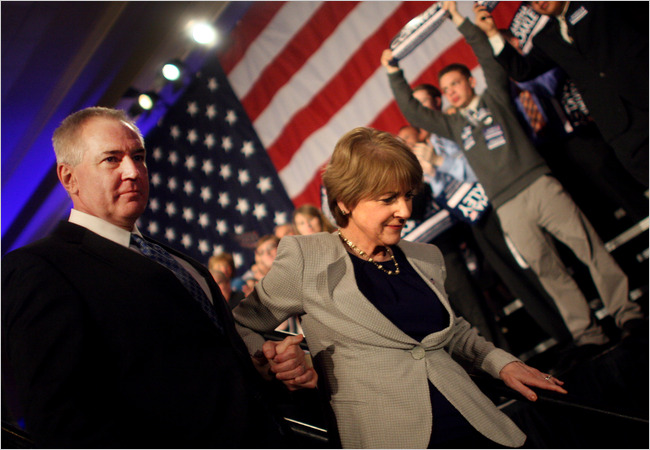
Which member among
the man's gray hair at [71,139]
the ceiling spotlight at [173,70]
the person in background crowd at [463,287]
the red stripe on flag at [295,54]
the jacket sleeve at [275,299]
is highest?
the ceiling spotlight at [173,70]

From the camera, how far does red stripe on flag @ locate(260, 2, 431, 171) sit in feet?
14.9

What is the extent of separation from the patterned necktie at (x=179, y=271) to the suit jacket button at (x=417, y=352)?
20.8 inches

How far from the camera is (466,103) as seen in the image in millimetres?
3621

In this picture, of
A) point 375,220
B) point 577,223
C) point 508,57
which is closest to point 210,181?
point 508,57

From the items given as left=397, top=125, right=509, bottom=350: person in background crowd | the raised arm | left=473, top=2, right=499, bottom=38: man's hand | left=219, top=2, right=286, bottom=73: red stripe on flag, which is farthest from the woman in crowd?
left=219, top=2, right=286, bottom=73: red stripe on flag

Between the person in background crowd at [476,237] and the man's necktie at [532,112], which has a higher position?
the man's necktie at [532,112]

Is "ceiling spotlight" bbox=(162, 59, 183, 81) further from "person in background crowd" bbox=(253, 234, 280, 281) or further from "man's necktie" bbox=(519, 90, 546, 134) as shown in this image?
"man's necktie" bbox=(519, 90, 546, 134)

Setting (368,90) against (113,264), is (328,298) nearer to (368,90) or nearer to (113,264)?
(113,264)

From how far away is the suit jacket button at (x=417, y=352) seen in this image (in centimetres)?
131

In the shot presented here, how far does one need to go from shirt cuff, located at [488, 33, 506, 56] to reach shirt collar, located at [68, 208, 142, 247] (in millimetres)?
3075

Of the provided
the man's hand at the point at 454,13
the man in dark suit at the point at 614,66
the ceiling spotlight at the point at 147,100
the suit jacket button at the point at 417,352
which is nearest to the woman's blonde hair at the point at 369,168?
the suit jacket button at the point at 417,352

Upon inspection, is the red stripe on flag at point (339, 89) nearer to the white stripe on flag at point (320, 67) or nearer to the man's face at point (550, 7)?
the white stripe on flag at point (320, 67)

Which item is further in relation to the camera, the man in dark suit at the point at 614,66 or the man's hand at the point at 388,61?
the man's hand at the point at 388,61

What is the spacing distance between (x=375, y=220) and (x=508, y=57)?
8.15ft
